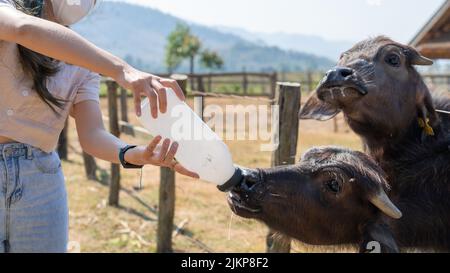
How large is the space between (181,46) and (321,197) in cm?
5849

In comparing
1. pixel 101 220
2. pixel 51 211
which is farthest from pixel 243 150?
pixel 51 211

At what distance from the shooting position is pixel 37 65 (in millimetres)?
2279

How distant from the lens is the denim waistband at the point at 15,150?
7.52 feet

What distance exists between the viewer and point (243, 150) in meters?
12.2

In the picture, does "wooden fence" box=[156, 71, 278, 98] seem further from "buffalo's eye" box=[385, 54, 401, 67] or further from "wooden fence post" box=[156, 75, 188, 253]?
"buffalo's eye" box=[385, 54, 401, 67]

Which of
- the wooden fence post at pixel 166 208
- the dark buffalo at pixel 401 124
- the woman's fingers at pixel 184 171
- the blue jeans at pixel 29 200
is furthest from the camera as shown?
the wooden fence post at pixel 166 208

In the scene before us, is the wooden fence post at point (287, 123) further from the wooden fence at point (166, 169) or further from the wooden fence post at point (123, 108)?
the wooden fence post at point (123, 108)

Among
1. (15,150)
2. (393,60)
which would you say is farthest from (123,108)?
(15,150)

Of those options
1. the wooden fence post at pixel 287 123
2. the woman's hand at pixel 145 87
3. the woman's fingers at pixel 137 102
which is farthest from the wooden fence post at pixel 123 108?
the woman's hand at pixel 145 87

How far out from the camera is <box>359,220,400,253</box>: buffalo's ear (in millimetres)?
2445

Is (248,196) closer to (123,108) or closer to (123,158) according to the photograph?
(123,158)

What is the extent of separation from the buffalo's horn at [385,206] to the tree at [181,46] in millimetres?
53852

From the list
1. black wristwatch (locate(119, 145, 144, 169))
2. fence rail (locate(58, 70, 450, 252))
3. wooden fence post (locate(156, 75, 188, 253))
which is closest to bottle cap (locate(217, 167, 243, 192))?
black wristwatch (locate(119, 145, 144, 169))
